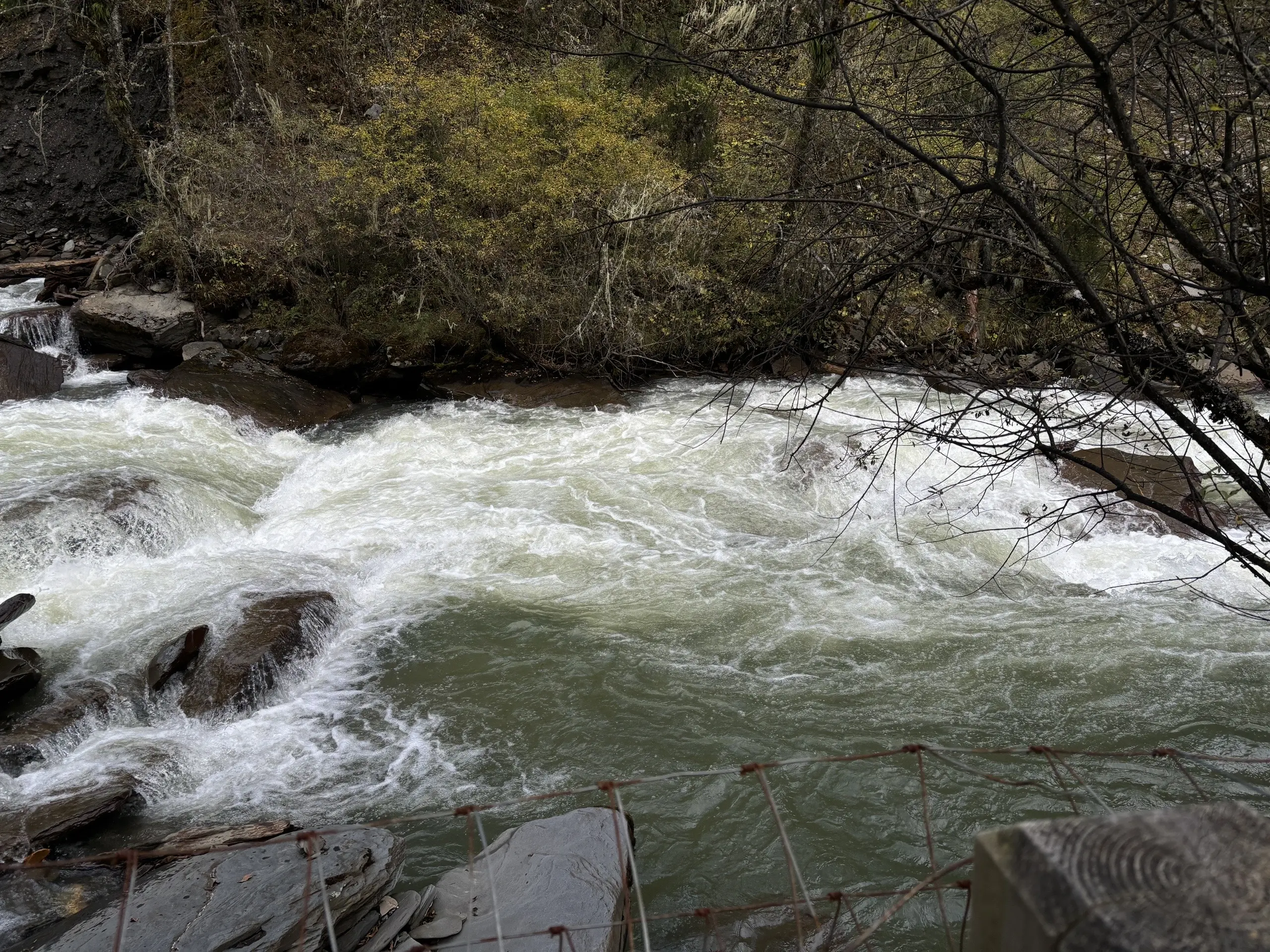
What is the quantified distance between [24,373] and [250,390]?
225 cm

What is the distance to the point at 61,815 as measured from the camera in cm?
438

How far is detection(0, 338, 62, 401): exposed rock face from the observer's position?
10148mm

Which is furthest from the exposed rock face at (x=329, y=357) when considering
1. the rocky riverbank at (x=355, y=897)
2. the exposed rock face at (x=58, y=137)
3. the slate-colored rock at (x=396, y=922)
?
the slate-colored rock at (x=396, y=922)

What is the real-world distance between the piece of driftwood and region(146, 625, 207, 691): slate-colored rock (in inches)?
210

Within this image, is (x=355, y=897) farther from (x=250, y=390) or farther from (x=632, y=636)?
(x=250, y=390)

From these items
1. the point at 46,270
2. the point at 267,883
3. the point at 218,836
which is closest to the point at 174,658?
the point at 218,836

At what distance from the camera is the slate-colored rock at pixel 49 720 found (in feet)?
15.8

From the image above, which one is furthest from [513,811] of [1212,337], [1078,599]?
[1078,599]

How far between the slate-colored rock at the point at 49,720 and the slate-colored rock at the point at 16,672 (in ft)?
0.62

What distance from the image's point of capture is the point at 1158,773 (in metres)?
4.66

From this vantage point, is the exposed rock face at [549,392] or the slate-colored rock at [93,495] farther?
the exposed rock face at [549,392]

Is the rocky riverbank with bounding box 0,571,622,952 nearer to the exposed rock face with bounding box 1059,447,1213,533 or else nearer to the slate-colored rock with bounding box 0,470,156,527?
the slate-colored rock with bounding box 0,470,156,527

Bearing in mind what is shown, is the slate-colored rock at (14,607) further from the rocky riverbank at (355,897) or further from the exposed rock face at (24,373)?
the exposed rock face at (24,373)

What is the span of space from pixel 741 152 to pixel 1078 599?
6399 mm
